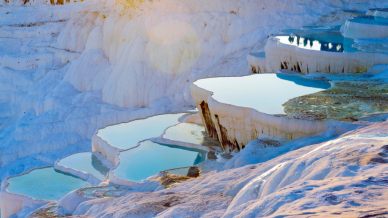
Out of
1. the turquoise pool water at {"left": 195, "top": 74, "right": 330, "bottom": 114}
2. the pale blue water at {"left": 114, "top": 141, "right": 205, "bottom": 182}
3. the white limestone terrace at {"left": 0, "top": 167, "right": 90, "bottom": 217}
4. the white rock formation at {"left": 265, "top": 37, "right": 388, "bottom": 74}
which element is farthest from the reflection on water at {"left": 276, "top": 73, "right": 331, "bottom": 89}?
the white limestone terrace at {"left": 0, "top": 167, "right": 90, "bottom": 217}

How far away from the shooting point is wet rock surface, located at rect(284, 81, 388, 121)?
24.6 ft

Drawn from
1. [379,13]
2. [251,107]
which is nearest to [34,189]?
→ [251,107]

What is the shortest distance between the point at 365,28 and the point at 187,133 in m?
4.82

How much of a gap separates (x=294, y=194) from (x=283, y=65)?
8.19 m

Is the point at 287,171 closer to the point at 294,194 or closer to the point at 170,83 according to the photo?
the point at 294,194

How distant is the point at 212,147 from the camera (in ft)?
29.5

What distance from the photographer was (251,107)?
25.9 feet

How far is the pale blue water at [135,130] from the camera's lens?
9.95 meters

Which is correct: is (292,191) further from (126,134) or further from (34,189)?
(126,134)

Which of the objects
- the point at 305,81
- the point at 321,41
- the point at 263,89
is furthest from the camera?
the point at 321,41

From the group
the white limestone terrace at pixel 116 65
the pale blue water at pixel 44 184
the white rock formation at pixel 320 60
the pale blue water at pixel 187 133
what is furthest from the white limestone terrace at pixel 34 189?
the white limestone terrace at pixel 116 65

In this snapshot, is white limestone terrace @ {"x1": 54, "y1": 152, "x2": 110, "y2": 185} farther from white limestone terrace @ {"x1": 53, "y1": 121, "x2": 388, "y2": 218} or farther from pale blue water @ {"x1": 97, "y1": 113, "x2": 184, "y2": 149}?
white limestone terrace @ {"x1": 53, "y1": 121, "x2": 388, "y2": 218}

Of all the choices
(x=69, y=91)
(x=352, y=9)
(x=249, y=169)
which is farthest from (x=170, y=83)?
(x=249, y=169)

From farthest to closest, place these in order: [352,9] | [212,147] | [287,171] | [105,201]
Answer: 1. [352,9]
2. [212,147]
3. [105,201]
4. [287,171]
